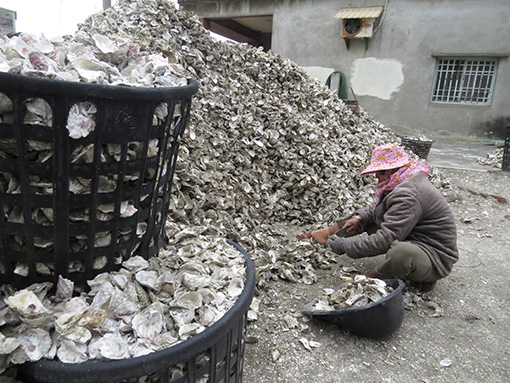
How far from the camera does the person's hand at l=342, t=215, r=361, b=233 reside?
117 inches

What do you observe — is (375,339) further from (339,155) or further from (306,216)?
(339,155)

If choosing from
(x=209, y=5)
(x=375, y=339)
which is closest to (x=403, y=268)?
(x=375, y=339)

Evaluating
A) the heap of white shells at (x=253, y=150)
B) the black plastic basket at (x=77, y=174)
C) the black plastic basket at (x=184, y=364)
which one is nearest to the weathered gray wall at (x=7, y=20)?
the heap of white shells at (x=253, y=150)

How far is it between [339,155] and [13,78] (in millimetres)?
3772

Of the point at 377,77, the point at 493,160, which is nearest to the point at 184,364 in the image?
the point at 493,160

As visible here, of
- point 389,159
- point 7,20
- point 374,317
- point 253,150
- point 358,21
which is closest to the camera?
point 374,317

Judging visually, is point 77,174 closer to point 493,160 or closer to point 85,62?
point 85,62

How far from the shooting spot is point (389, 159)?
253 cm

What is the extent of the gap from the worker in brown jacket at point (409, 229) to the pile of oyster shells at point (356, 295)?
247 mm

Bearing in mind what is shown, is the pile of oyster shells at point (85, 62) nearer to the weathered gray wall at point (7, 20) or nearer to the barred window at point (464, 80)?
the weathered gray wall at point (7, 20)

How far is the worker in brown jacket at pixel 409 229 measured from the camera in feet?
7.79

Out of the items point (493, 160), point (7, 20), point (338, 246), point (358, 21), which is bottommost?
point (338, 246)

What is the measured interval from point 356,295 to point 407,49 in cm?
974

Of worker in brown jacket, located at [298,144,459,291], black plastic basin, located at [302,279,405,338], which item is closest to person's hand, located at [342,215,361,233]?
worker in brown jacket, located at [298,144,459,291]
